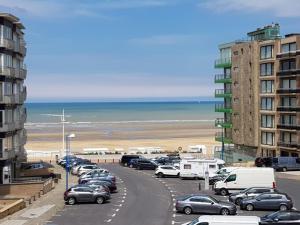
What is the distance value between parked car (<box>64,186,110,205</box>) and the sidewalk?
0.79 metres

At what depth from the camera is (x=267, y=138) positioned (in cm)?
9112

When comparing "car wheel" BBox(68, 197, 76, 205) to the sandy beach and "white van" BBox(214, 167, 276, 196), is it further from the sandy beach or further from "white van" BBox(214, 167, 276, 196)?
the sandy beach

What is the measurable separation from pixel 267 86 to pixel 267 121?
4906 mm

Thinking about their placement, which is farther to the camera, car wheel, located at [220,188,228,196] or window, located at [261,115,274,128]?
window, located at [261,115,274,128]

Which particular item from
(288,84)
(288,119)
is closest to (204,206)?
(288,119)

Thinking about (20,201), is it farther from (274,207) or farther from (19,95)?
(19,95)

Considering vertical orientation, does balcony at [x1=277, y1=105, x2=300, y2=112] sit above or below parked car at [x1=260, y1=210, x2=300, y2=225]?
above

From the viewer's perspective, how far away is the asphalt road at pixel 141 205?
41.5 m

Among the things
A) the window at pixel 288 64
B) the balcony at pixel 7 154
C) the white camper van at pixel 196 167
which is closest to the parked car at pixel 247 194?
the white camper van at pixel 196 167

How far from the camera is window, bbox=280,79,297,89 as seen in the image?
8406 cm

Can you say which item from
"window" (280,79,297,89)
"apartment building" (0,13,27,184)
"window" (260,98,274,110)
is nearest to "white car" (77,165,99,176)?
"apartment building" (0,13,27,184)

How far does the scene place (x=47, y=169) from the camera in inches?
2854

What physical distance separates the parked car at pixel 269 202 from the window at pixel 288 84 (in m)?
40.3

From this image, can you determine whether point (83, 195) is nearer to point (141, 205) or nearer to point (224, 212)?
point (141, 205)
